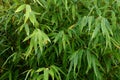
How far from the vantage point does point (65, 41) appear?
1764 millimetres

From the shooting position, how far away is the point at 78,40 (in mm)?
1833

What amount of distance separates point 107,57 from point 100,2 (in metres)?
0.41

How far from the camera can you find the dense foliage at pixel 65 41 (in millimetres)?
1754

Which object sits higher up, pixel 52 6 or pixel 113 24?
pixel 52 6

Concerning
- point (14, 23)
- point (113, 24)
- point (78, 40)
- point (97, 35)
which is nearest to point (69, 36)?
point (78, 40)

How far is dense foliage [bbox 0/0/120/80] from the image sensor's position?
175cm

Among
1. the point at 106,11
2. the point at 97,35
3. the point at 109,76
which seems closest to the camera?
the point at 97,35

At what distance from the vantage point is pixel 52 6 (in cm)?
193

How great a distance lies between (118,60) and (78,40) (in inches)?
12.7

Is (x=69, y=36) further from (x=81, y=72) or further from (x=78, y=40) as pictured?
(x=81, y=72)

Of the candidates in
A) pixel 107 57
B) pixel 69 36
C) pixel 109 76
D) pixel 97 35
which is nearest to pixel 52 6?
pixel 69 36

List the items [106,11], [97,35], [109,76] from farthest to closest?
1. [109,76]
2. [106,11]
3. [97,35]

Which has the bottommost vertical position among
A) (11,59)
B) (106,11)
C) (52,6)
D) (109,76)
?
(109,76)

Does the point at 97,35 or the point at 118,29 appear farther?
the point at 118,29
